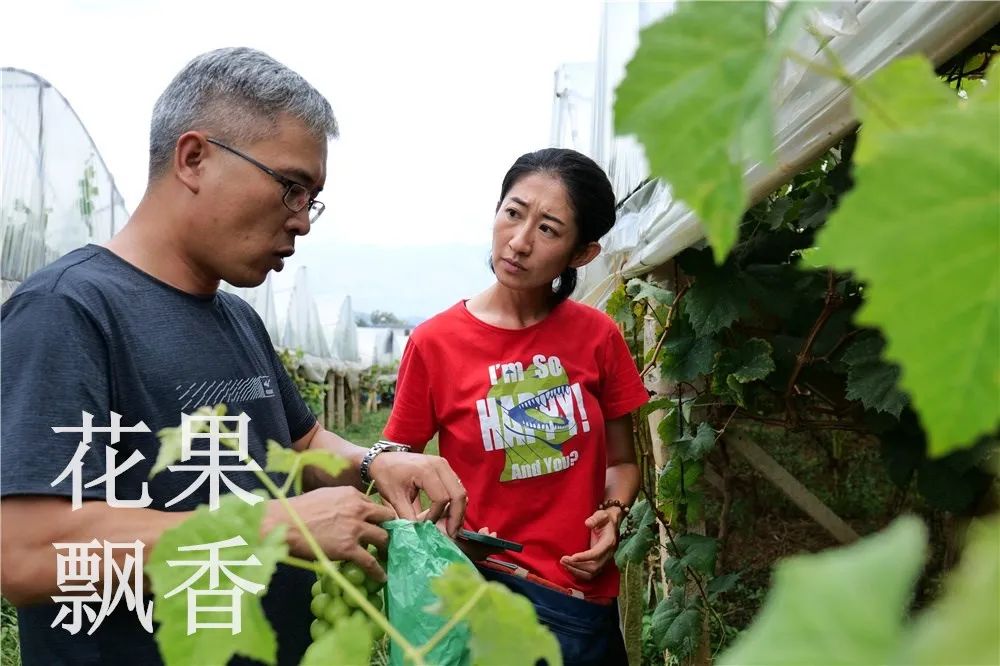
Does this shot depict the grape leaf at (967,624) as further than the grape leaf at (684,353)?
No

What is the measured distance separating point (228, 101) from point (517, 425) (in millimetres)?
1070

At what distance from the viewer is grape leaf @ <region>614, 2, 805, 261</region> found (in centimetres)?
34

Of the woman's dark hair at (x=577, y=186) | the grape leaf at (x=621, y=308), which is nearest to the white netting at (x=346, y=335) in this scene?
the grape leaf at (x=621, y=308)

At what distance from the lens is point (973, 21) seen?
3.53 feet

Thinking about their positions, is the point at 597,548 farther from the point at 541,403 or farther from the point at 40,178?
the point at 40,178

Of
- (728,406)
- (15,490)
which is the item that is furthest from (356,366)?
(15,490)

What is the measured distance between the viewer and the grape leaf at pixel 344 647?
1.60ft

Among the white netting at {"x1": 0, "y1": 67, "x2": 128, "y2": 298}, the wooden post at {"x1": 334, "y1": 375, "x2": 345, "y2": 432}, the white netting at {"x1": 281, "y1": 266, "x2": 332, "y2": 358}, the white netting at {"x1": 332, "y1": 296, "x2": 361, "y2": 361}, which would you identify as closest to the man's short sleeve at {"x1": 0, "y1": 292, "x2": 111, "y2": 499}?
the white netting at {"x1": 0, "y1": 67, "x2": 128, "y2": 298}

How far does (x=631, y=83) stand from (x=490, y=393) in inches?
72.8

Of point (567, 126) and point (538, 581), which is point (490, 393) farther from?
point (567, 126)

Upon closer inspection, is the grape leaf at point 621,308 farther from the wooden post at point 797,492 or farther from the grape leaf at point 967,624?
the grape leaf at point 967,624

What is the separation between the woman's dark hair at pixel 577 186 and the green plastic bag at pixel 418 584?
127 centimetres

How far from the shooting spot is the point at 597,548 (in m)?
2.12

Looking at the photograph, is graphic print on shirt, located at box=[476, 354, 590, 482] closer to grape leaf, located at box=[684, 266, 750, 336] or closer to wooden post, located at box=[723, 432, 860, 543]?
grape leaf, located at box=[684, 266, 750, 336]
